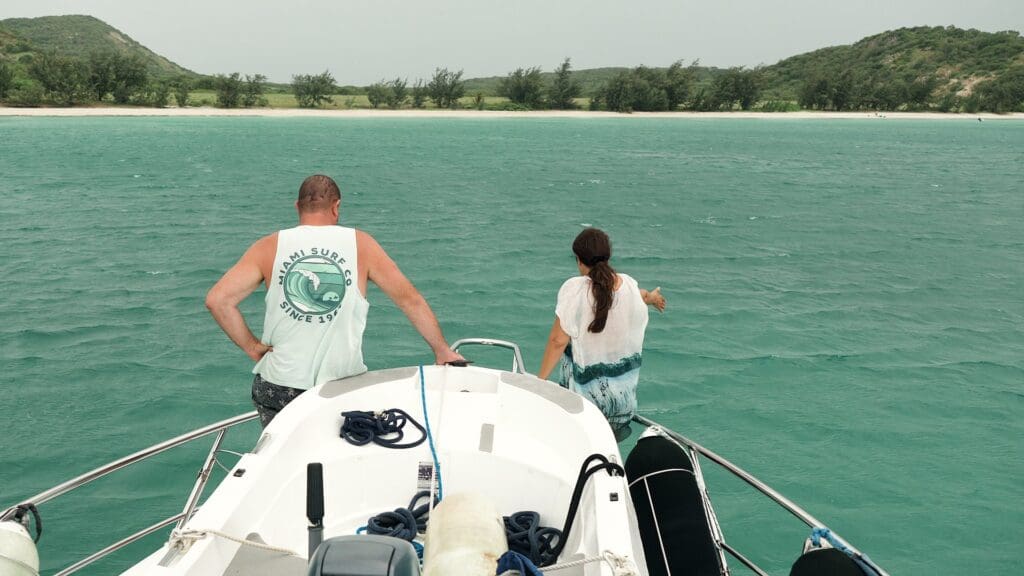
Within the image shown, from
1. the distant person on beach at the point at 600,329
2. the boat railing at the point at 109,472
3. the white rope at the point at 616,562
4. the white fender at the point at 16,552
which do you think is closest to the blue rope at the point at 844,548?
the white rope at the point at 616,562

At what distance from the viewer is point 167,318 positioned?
10.0 m

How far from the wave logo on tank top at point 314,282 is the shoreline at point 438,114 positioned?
228 feet

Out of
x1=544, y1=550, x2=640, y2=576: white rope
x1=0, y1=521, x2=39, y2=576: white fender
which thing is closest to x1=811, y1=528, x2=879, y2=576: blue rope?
x1=544, y1=550, x2=640, y2=576: white rope

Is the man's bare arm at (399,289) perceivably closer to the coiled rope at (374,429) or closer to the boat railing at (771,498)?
the coiled rope at (374,429)

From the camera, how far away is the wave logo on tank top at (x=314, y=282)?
3.61m

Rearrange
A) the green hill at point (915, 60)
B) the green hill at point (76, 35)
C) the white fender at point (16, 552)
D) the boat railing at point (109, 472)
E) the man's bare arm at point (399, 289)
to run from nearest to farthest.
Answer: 1. the white fender at point (16, 552)
2. the boat railing at point (109, 472)
3. the man's bare arm at point (399, 289)
4. the green hill at point (915, 60)
5. the green hill at point (76, 35)

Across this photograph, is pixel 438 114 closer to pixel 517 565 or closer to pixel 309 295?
pixel 309 295

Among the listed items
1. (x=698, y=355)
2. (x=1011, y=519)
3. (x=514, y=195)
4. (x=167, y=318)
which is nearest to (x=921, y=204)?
(x=514, y=195)

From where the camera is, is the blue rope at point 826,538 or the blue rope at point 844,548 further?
the blue rope at point 826,538

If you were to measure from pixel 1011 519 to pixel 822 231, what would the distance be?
39.6 feet

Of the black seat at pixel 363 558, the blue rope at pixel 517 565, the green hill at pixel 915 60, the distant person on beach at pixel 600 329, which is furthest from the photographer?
the green hill at pixel 915 60

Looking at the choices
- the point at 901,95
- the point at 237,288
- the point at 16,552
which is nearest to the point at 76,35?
the point at 901,95

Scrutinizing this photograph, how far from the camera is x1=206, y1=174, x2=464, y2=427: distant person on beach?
11.9 feet

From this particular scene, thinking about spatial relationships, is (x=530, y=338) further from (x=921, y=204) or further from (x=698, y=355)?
(x=921, y=204)
